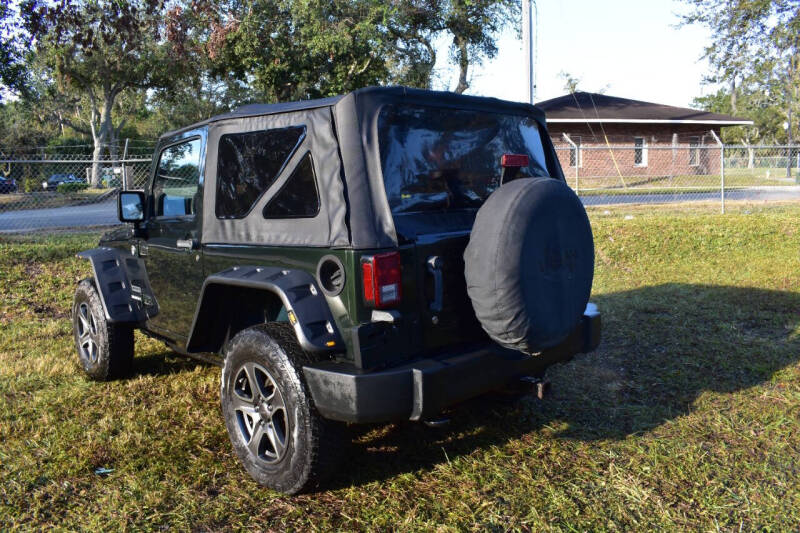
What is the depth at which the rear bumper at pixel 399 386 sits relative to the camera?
2.71m

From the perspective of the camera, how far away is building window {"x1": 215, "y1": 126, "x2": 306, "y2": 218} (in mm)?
3242

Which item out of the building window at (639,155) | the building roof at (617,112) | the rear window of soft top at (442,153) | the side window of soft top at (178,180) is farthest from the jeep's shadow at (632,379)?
the building window at (639,155)

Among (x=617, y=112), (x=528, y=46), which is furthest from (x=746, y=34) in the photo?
(x=528, y=46)

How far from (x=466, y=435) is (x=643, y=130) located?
97.4 feet

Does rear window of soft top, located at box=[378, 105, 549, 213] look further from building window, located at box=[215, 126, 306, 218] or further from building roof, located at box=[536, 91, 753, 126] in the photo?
building roof, located at box=[536, 91, 753, 126]

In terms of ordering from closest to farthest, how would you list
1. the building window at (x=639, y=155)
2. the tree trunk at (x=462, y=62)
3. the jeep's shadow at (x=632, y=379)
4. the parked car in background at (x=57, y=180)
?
the jeep's shadow at (x=632, y=379) → the parked car in background at (x=57, y=180) → the tree trunk at (x=462, y=62) → the building window at (x=639, y=155)

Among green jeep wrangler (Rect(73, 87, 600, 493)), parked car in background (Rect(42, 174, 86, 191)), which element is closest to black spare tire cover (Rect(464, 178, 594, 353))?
green jeep wrangler (Rect(73, 87, 600, 493))

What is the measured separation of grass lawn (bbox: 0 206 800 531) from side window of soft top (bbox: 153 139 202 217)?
132 centimetres

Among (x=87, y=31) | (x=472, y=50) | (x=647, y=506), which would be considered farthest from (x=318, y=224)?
(x=472, y=50)

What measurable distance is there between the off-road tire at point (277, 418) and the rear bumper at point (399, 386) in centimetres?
10

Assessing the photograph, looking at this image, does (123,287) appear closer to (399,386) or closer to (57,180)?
(399,386)

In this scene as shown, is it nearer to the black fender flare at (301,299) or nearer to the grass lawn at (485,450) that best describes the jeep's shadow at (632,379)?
the grass lawn at (485,450)

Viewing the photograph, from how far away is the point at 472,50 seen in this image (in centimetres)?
2539

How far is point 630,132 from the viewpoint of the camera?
30.1 metres
